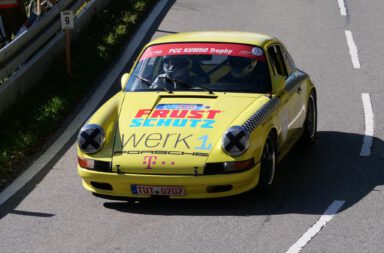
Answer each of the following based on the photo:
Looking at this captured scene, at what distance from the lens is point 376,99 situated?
49.2 feet

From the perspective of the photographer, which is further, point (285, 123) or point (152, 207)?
point (285, 123)

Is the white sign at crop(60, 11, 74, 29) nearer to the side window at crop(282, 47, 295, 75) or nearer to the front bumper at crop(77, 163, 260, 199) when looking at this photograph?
the side window at crop(282, 47, 295, 75)

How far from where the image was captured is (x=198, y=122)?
10438mm

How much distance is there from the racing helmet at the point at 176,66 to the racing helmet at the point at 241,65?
46 centimetres

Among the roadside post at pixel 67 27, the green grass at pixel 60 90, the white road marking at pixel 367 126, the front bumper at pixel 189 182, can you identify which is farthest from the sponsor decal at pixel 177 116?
the roadside post at pixel 67 27

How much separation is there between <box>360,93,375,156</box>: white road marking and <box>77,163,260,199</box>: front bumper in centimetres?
252

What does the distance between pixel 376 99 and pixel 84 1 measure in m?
6.15

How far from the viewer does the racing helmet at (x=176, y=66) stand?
11383 millimetres

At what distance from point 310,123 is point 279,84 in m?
1.32

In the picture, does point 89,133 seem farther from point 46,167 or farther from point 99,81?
point 99,81

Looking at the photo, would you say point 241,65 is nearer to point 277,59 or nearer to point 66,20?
point 277,59

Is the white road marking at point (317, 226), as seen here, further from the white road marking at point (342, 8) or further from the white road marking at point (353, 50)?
the white road marking at point (342, 8)

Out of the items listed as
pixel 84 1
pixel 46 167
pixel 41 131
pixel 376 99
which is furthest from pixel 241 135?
pixel 84 1

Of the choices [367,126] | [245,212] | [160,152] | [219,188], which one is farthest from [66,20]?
[245,212]
